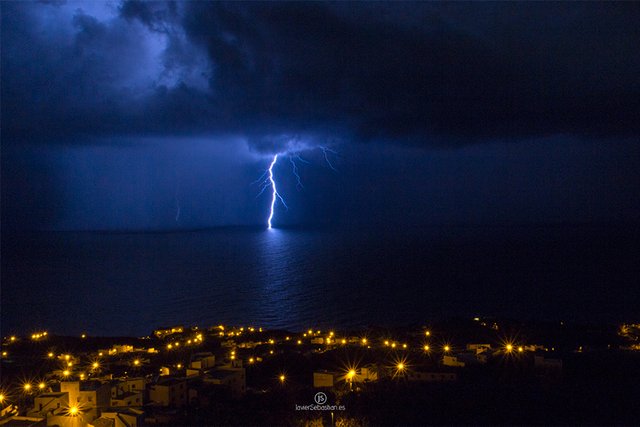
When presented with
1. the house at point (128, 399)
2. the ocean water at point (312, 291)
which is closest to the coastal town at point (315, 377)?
the house at point (128, 399)

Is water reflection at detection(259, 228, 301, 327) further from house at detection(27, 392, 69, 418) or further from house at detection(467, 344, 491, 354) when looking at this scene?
house at detection(27, 392, 69, 418)

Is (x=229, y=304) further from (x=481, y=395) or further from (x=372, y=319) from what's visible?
(x=481, y=395)

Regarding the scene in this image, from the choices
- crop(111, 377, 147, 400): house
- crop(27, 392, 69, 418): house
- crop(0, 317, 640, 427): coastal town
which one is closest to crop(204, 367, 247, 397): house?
crop(0, 317, 640, 427): coastal town

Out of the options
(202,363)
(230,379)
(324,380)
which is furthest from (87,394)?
(324,380)

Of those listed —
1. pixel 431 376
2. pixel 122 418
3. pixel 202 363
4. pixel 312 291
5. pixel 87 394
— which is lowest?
pixel 312 291

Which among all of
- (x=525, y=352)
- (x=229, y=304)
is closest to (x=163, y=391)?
(x=525, y=352)

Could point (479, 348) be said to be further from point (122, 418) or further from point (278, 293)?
point (278, 293)
